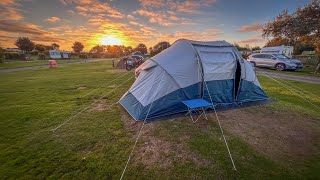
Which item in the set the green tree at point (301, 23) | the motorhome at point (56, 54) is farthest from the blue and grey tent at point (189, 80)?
the motorhome at point (56, 54)

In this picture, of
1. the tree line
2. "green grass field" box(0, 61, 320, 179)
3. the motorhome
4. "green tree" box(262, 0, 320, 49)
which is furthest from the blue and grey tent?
the motorhome

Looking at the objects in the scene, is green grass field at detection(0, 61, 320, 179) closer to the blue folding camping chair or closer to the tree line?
the blue folding camping chair

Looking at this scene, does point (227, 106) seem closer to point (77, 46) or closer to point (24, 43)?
point (24, 43)

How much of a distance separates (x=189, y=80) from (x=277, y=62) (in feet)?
51.0

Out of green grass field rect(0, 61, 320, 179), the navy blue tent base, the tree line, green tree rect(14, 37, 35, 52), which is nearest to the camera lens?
green grass field rect(0, 61, 320, 179)

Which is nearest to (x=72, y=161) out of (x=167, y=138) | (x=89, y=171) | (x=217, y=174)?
(x=89, y=171)

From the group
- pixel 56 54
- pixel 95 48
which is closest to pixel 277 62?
pixel 56 54

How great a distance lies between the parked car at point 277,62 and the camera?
649 inches

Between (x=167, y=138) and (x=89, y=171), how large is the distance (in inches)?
79.8

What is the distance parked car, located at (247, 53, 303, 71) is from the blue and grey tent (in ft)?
41.7

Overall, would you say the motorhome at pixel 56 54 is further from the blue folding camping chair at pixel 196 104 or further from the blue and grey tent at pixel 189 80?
the blue folding camping chair at pixel 196 104

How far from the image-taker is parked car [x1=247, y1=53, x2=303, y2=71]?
16480 mm

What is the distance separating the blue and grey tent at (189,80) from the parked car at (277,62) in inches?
500

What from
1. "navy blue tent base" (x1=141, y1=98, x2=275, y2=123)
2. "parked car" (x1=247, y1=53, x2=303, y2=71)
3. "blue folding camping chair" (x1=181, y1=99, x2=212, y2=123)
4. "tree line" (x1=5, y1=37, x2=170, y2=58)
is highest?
"tree line" (x1=5, y1=37, x2=170, y2=58)
